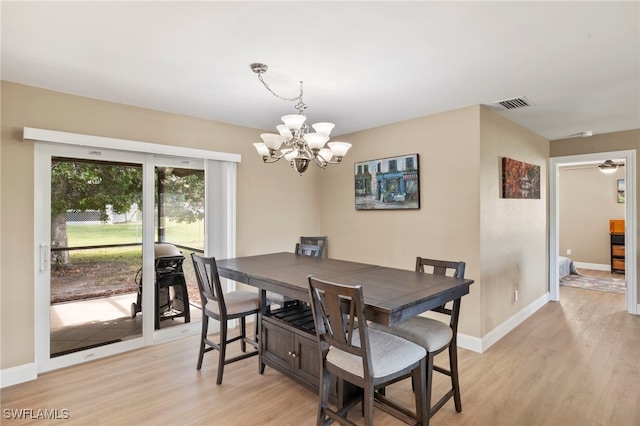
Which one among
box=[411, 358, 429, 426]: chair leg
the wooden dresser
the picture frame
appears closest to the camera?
box=[411, 358, 429, 426]: chair leg

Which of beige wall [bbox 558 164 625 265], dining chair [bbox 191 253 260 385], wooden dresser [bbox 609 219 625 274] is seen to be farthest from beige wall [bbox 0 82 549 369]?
→ beige wall [bbox 558 164 625 265]

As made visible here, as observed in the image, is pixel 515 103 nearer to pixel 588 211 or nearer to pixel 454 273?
pixel 454 273

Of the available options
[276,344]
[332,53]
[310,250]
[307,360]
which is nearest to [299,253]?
[310,250]

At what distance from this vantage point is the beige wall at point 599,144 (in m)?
4.40

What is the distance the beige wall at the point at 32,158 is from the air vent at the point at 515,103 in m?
2.79

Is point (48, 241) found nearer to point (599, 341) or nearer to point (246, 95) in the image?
point (246, 95)

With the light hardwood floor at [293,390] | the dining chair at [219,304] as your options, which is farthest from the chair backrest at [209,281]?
the light hardwood floor at [293,390]

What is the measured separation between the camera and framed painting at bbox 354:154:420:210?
12.4ft

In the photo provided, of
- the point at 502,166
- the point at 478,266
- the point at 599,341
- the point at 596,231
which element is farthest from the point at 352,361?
the point at 596,231

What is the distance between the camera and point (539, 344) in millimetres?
3404

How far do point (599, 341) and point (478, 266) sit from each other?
5.26 feet

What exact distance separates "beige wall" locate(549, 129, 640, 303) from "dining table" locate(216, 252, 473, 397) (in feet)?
12.8

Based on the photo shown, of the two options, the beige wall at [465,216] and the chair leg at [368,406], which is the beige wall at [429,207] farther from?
the chair leg at [368,406]

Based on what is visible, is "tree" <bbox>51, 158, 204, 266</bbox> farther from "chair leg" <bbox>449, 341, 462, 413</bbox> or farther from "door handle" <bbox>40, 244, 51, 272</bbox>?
"chair leg" <bbox>449, 341, 462, 413</bbox>
